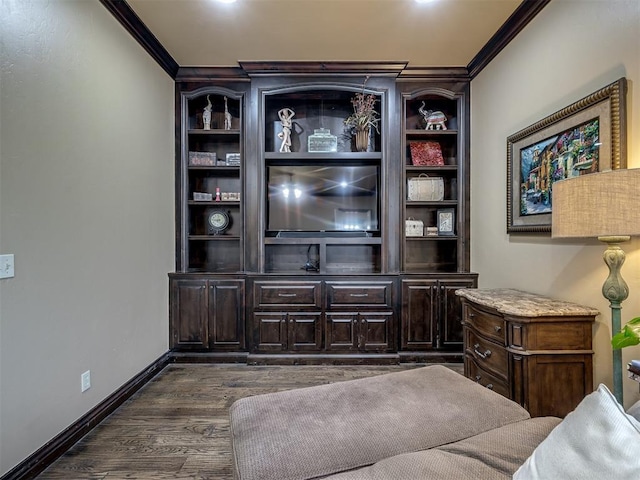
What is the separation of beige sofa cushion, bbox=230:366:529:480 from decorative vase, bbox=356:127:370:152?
2568 mm

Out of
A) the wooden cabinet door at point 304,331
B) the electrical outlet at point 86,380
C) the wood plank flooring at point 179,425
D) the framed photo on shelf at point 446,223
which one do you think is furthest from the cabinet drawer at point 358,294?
the electrical outlet at point 86,380

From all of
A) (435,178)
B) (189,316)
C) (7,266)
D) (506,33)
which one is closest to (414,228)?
(435,178)

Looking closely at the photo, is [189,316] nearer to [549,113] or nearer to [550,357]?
[550,357]

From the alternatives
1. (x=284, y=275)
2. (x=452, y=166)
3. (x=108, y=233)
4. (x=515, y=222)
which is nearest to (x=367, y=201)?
(x=452, y=166)

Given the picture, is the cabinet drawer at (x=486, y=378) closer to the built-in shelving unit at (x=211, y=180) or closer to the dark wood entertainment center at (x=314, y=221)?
the dark wood entertainment center at (x=314, y=221)

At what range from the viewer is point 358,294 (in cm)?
331

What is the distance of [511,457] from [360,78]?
337 centimetres

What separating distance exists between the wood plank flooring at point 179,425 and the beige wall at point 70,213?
0.21 m

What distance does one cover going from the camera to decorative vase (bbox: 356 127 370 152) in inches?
137

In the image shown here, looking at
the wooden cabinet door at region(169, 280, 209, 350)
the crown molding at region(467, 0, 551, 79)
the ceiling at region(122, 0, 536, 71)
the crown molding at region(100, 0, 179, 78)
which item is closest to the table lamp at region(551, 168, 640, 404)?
the crown molding at region(467, 0, 551, 79)

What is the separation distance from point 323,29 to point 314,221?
1.81 metres

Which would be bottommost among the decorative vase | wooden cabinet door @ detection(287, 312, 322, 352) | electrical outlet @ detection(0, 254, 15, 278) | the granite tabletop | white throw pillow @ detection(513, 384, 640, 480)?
wooden cabinet door @ detection(287, 312, 322, 352)

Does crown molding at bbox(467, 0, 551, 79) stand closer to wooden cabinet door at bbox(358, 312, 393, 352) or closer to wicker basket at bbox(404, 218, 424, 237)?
wicker basket at bbox(404, 218, 424, 237)

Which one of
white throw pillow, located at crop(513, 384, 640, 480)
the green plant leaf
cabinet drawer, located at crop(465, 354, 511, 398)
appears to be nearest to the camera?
white throw pillow, located at crop(513, 384, 640, 480)
